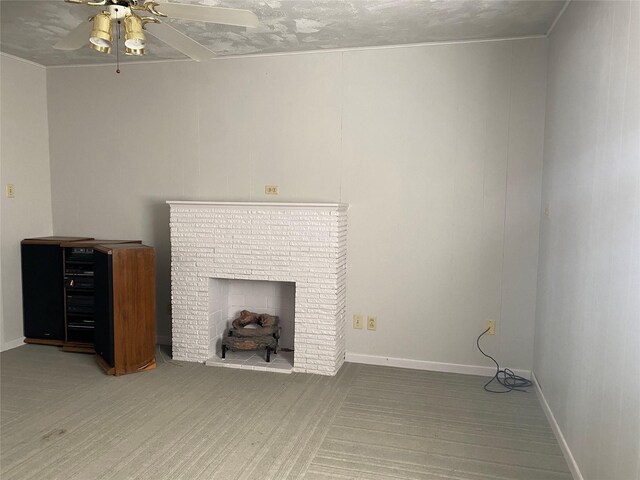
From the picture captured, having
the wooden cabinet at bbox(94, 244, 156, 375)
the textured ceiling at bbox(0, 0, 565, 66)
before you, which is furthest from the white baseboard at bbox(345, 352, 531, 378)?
the textured ceiling at bbox(0, 0, 565, 66)

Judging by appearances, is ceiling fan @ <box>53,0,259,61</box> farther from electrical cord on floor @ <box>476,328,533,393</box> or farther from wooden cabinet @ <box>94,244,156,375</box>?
electrical cord on floor @ <box>476,328,533,393</box>

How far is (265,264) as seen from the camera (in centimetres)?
389

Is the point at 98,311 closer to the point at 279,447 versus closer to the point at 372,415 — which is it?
the point at 279,447

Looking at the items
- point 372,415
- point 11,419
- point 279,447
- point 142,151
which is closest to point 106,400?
point 11,419

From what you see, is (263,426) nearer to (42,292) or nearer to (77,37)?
(77,37)

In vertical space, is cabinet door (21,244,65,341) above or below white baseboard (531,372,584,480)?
above

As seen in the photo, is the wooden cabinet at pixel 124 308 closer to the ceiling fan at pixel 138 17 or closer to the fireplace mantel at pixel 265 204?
the fireplace mantel at pixel 265 204

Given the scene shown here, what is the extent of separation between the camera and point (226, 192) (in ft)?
14.0

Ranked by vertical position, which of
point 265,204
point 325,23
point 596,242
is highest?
point 325,23

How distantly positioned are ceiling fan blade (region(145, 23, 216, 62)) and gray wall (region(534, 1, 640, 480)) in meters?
1.97

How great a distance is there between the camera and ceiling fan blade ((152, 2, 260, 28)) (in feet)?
7.12

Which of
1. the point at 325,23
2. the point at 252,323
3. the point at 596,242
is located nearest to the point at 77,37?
the point at 325,23

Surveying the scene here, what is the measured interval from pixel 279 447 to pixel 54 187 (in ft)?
11.7

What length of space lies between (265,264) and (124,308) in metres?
1.10
